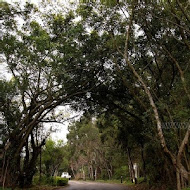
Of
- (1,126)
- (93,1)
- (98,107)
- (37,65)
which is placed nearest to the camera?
(93,1)

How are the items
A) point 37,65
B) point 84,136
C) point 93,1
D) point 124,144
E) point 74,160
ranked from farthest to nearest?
1. point 74,160
2. point 84,136
3. point 124,144
4. point 37,65
5. point 93,1

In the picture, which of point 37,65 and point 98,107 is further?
point 98,107

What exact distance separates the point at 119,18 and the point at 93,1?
1649mm

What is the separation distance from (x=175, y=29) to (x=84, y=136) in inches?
1210

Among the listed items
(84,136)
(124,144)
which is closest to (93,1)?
(124,144)

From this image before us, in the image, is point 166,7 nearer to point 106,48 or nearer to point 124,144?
Answer: point 106,48

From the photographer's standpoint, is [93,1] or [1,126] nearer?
[93,1]

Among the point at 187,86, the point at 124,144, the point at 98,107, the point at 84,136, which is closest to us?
the point at 187,86

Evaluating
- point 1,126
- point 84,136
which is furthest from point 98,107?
point 84,136

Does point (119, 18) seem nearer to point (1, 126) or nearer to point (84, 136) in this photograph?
point (1, 126)

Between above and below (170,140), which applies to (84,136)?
above

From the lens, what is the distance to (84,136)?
3994cm

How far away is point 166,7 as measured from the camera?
1052cm

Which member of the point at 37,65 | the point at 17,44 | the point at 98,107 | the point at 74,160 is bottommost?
the point at 74,160
